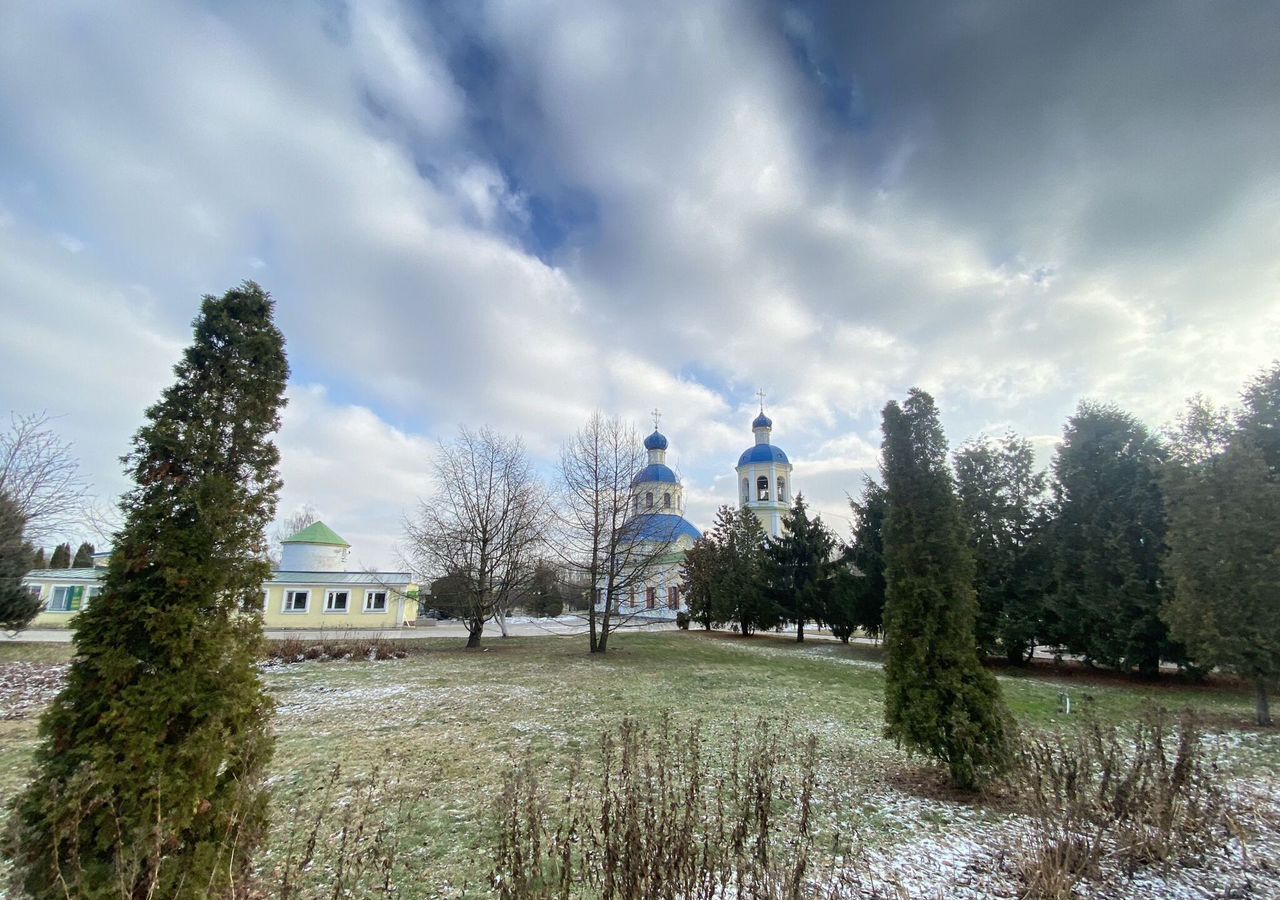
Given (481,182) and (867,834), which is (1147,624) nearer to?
(867,834)

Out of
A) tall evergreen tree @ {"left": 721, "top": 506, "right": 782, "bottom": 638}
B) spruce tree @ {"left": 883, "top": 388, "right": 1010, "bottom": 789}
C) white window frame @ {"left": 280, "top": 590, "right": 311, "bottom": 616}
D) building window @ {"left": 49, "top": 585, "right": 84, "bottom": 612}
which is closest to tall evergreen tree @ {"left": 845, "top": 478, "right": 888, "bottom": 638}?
tall evergreen tree @ {"left": 721, "top": 506, "right": 782, "bottom": 638}

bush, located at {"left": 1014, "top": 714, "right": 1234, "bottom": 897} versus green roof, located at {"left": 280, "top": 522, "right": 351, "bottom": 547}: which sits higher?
green roof, located at {"left": 280, "top": 522, "right": 351, "bottom": 547}

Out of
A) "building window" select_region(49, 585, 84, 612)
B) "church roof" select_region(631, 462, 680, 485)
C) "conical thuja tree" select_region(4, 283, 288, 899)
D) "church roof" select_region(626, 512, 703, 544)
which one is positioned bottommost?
"building window" select_region(49, 585, 84, 612)

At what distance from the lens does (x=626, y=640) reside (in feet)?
79.6

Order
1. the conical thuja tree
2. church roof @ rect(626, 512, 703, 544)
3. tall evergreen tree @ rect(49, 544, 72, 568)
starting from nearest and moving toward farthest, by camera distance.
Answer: the conical thuja tree, church roof @ rect(626, 512, 703, 544), tall evergreen tree @ rect(49, 544, 72, 568)

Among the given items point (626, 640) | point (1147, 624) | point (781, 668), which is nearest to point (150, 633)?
point (781, 668)

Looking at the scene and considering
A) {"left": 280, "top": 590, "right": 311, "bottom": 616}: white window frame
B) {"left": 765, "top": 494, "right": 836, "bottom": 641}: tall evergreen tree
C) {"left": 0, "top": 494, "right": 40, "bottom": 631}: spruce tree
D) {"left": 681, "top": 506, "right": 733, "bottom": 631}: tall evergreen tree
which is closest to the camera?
{"left": 0, "top": 494, "right": 40, "bottom": 631}: spruce tree

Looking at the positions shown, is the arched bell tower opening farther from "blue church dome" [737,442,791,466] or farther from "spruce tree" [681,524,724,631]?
"spruce tree" [681,524,724,631]

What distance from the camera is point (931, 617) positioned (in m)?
5.66

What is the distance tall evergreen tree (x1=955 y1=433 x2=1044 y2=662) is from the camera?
14852mm

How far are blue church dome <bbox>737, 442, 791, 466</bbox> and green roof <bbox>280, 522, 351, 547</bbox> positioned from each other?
28.4 m

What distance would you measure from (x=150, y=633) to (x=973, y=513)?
1818 cm

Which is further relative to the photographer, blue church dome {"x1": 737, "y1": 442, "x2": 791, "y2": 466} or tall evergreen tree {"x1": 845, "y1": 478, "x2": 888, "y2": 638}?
blue church dome {"x1": 737, "y1": 442, "x2": 791, "y2": 466}

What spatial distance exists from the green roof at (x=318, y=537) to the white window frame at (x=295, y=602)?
428cm
